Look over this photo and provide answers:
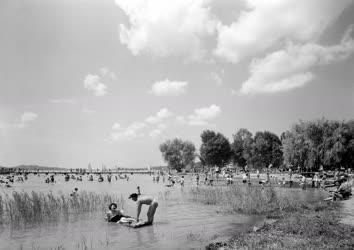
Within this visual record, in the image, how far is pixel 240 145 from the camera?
373 ft

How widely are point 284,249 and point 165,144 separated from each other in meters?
121

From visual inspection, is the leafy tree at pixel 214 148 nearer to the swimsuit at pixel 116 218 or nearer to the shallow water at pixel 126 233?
the shallow water at pixel 126 233

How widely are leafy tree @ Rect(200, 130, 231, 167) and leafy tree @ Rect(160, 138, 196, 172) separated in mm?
23159

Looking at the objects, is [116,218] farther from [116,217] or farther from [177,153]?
[177,153]

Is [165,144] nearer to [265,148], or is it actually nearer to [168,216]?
[265,148]

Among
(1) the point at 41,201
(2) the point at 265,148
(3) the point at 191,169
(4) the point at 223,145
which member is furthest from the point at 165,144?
(1) the point at 41,201

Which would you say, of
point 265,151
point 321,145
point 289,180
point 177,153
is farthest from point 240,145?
point 289,180

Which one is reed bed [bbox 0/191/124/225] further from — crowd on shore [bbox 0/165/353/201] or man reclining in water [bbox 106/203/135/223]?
crowd on shore [bbox 0/165/353/201]

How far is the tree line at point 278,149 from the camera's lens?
5884 cm

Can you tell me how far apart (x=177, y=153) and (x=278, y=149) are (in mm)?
39104

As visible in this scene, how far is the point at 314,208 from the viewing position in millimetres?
19922

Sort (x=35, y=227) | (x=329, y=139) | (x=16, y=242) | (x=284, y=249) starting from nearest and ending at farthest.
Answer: (x=284, y=249)
(x=16, y=242)
(x=35, y=227)
(x=329, y=139)

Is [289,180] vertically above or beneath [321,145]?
beneath

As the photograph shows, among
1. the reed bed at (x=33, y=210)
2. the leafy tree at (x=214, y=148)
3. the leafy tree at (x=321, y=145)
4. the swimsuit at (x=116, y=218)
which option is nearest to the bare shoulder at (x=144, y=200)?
the swimsuit at (x=116, y=218)
